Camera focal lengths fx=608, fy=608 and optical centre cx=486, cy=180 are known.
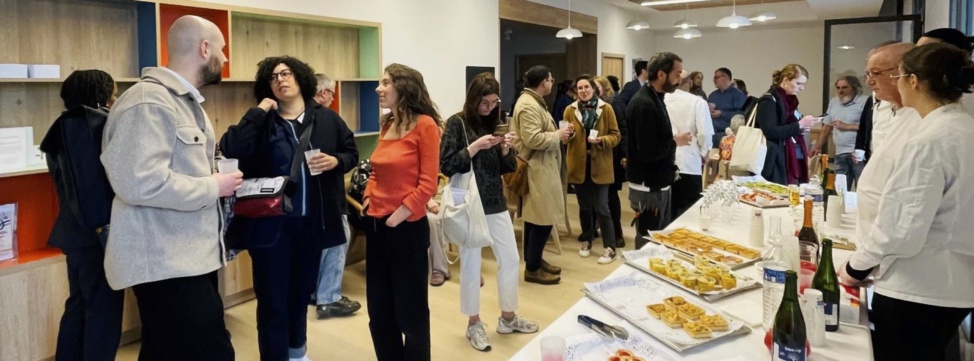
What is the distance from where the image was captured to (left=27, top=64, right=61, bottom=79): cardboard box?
2.71m

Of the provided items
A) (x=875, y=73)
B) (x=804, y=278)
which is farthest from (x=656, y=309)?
(x=875, y=73)

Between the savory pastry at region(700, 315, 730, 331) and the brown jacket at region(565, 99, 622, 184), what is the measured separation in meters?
2.96

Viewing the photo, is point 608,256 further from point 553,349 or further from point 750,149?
point 553,349

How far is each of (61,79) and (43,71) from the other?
87mm

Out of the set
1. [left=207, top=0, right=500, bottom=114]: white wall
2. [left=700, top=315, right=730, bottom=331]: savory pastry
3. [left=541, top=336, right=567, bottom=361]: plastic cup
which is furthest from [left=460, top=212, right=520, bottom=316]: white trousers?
[left=207, top=0, right=500, bottom=114]: white wall

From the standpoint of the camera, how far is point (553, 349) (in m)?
1.30

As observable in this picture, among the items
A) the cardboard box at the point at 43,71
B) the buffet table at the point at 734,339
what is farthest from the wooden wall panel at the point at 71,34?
the buffet table at the point at 734,339

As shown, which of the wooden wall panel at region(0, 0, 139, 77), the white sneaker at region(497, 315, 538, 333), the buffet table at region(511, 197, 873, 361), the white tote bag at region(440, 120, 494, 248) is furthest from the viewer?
the white sneaker at region(497, 315, 538, 333)

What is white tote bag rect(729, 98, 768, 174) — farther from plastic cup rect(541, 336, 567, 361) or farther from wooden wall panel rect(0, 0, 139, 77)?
wooden wall panel rect(0, 0, 139, 77)

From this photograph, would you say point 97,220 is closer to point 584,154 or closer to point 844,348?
point 844,348

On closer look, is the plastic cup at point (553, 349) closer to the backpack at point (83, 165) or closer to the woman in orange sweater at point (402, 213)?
the woman in orange sweater at point (402, 213)

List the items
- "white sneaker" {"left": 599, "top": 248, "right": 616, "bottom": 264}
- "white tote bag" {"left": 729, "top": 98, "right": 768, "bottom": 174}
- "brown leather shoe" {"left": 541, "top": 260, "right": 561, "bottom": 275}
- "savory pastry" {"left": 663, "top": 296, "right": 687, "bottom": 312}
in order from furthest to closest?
"white sneaker" {"left": 599, "top": 248, "right": 616, "bottom": 264}, "brown leather shoe" {"left": 541, "top": 260, "right": 561, "bottom": 275}, "white tote bag" {"left": 729, "top": 98, "right": 768, "bottom": 174}, "savory pastry" {"left": 663, "top": 296, "right": 687, "bottom": 312}

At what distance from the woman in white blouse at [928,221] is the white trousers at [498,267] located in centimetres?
164

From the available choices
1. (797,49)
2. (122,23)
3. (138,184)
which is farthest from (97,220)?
(797,49)
